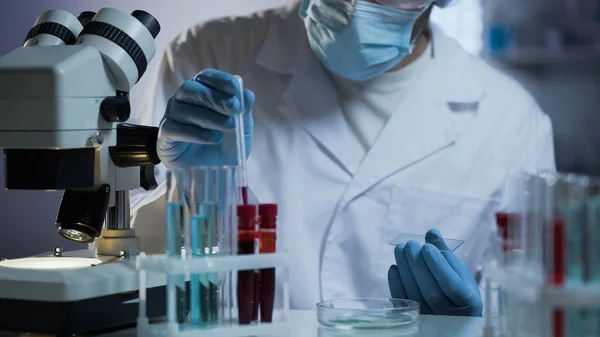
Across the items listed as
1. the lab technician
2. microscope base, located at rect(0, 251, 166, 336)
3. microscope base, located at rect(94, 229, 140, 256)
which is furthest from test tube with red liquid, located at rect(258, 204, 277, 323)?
the lab technician

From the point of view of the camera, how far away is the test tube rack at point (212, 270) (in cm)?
105

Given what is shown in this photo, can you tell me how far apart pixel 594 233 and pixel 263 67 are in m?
1.41

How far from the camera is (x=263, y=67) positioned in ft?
7.13

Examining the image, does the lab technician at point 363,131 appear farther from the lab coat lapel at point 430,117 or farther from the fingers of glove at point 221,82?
the fingers of glove at point 221,82

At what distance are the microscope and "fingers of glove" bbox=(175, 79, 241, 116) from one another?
8 centimetres

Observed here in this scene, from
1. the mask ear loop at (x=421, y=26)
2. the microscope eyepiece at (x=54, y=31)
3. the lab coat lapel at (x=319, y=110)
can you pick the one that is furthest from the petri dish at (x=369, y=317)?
the mask ear loop at (x=421, y=26)

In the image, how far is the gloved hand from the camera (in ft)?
4.32

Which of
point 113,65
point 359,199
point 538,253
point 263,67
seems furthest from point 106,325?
point 263,67

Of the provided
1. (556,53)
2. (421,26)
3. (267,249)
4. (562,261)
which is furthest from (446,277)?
(556,53)

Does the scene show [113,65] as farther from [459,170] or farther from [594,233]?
[459,170]

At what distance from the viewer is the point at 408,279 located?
1.44m

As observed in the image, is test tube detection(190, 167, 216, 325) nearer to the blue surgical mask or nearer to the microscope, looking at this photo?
the microscope

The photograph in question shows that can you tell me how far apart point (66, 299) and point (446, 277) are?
59 cm

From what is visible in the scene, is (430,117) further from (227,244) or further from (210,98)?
(227,244)
